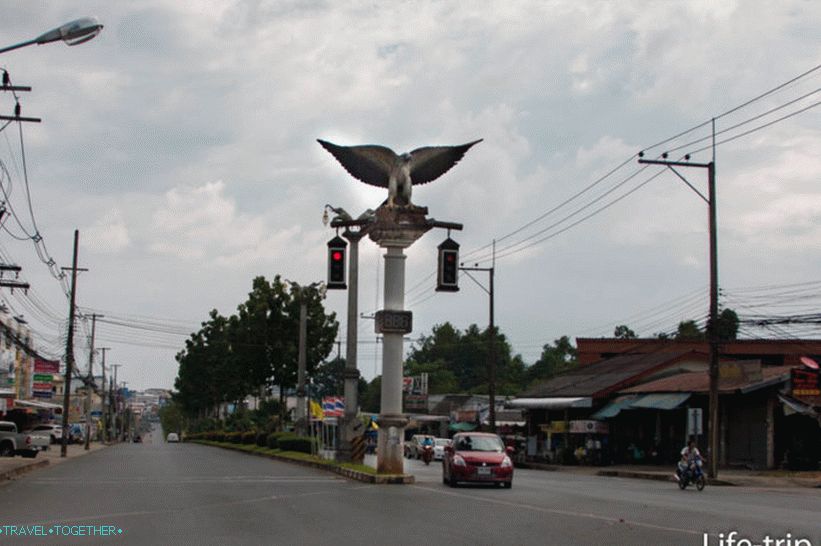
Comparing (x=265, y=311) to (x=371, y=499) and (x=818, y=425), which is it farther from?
(x=371, y=499)

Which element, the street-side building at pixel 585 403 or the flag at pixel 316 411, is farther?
the street-side building at pixel 585 403

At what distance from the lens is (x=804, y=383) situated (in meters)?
37.4

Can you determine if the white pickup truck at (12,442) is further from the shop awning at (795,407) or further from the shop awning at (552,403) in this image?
the shop awning at (795,407)

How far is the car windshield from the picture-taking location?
2786 cm

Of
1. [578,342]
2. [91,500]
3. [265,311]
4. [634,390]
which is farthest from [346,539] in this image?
[578,342]

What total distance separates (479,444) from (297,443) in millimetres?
19903

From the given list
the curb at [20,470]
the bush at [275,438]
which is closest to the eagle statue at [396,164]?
the curb at [20,470]

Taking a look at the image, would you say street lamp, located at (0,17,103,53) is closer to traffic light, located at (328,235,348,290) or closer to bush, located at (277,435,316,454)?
traffic light, located at (328,235,348,290)

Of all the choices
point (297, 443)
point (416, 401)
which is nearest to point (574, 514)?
point (297, 443)

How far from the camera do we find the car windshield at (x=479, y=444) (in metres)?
27.9

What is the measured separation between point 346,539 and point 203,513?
15.7ft

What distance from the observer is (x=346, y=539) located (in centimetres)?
1411

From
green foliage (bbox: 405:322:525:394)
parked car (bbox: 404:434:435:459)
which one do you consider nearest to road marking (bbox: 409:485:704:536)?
parked car (bbox: 404:434:435:459)

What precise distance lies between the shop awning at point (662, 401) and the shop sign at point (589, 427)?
352 cm
